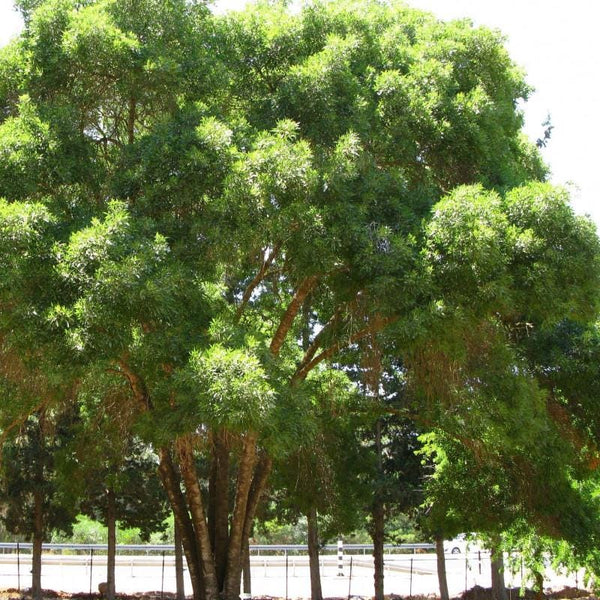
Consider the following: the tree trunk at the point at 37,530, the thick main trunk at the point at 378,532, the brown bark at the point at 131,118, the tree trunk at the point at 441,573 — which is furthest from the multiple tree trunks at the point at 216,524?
the tree trunk at the point at 441,573

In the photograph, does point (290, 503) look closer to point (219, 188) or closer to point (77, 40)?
point (219, 188)

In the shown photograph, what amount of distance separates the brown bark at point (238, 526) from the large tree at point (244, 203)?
0.03 meters

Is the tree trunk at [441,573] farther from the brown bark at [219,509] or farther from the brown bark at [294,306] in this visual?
the brown bark at [294,306]

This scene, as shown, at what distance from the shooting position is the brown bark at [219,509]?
13969 mm

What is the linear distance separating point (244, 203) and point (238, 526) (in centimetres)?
576

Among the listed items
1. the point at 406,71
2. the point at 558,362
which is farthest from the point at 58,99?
the point at 558,362

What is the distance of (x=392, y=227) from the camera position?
37.6ft

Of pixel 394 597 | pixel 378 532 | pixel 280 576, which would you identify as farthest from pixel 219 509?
pixel 280 576

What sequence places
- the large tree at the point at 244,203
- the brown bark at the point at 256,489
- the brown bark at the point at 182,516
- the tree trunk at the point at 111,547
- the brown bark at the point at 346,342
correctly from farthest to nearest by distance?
1. the tree trunk at the point at 111,547
2. the brown bark at the point at 256,489
3. the brown bark at the point at 182,516
4. the brown bark at the point at 346,342
5. the large tree at the point at 244,203

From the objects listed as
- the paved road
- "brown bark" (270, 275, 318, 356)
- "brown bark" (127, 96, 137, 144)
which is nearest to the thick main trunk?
the paved road

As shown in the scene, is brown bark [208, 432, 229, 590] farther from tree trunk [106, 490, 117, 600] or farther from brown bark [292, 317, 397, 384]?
tree trunk [106, 490, 117, 600]

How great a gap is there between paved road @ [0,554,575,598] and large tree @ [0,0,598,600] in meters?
16.2

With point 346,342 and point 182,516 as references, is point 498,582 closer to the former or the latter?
point 182,516

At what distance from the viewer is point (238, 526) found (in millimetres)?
13602
